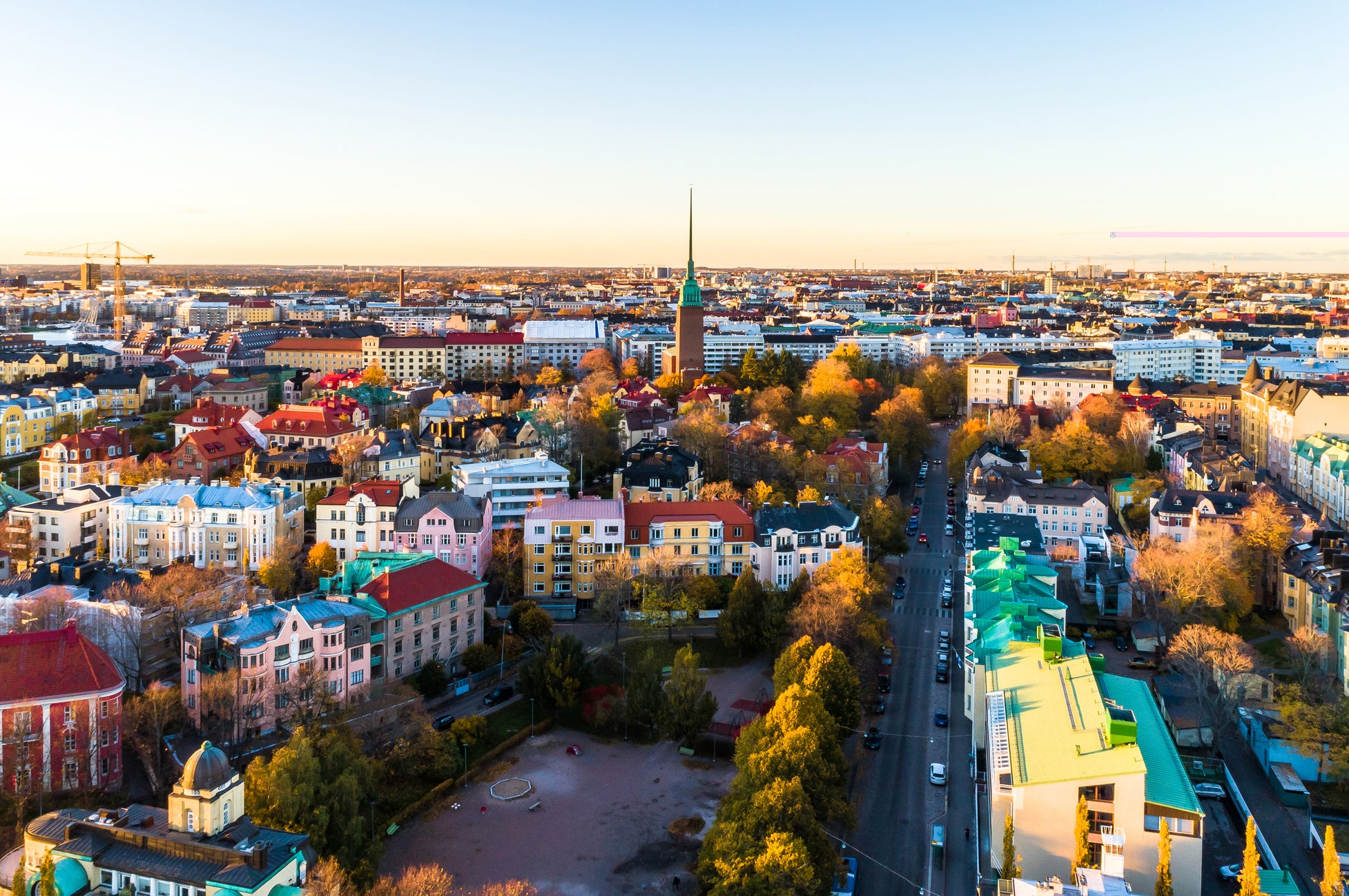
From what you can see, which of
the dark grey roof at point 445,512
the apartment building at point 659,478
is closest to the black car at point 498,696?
the dark grey roof at point 445,512

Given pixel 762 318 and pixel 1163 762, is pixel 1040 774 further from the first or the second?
pixel 762 318

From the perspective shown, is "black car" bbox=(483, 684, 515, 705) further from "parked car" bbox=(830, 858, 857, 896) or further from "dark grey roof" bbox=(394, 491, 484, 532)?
"parked car" bbox=(830, 858, 857, 896)

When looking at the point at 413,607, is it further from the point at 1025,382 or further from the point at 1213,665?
the point at 1025,382

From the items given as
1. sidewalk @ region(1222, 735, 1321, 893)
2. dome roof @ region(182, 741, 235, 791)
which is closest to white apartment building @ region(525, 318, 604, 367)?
sidewalk @ region(1222, 735, 1321, 893)

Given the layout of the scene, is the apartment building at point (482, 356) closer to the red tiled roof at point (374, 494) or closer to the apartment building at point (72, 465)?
the apartment building at point (72, 465)

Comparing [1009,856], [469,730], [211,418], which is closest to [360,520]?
[469,730]
